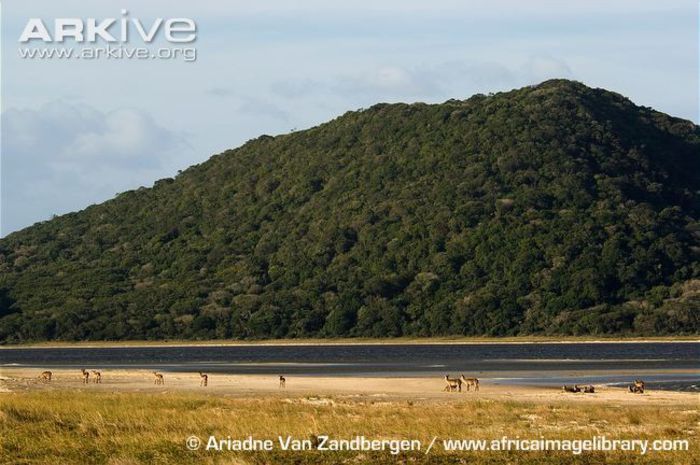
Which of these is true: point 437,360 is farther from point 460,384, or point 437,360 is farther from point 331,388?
point 460,384

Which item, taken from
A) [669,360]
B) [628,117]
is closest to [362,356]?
[669,360]

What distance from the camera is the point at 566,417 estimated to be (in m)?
36.8

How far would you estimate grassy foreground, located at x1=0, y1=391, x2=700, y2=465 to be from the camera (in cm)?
2881

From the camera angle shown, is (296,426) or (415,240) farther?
(415,240)

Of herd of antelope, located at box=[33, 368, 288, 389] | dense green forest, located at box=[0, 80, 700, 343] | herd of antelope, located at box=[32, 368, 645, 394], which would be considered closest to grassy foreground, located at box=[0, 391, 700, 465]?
herd of antelope, located at box=[32, 368, 645, 394]

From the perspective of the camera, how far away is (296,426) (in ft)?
110

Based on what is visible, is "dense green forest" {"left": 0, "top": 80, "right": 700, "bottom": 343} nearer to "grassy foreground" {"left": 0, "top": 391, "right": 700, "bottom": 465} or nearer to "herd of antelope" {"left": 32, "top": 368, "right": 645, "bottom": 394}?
"herd of antelope" {"left": 32, "top": 368, "right": 645, "bottom": 394}

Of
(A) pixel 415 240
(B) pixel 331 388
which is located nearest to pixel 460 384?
(B) pixel 331 388

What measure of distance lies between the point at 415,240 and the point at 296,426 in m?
118

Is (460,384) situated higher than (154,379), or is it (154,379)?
(460,384)

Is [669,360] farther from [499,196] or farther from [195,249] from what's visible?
[195,249]

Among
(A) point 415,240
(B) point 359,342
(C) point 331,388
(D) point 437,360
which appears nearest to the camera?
(C) point 331,388

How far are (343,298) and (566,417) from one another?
105 metres

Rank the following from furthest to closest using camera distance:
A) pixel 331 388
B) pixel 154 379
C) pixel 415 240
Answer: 1. pixel 415 240
2. pixel 154 379
3. pixel 331 388
